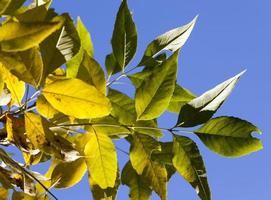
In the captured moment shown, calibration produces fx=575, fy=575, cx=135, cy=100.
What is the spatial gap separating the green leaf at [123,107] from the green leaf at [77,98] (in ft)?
0.54

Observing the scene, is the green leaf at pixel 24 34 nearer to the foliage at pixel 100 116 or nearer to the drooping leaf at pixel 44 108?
the foliage at pixel 100 116

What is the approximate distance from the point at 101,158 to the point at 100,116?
16 centimetres

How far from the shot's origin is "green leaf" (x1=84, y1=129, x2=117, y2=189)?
916 millimetres

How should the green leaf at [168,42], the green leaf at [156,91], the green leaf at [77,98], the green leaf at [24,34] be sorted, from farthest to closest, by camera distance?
the green leaf at [168,42] < the green leaf at [156,91] < the green leaf at [77,98] < the green leaf at [24,34]

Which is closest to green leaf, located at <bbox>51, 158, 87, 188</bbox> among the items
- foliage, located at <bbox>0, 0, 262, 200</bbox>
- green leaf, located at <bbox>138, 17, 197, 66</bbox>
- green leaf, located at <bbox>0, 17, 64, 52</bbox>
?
foliage, located at <bbox>0, 0, 262, 200</bbox>

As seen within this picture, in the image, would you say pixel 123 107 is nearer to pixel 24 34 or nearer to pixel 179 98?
pixel 179 98

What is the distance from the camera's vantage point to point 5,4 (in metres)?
0.70

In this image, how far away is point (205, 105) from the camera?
95 centimetres

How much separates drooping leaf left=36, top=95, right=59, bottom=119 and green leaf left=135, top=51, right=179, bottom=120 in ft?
0.46

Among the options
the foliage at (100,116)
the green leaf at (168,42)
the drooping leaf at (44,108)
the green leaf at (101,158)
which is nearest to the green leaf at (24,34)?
the foliage at (100,116)

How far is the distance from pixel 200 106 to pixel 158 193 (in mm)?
158

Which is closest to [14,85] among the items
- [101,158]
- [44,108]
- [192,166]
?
[44,108]

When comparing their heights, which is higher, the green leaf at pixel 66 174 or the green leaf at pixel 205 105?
the green leaf at pixel 205 105

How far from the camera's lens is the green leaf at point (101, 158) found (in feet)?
3.00
